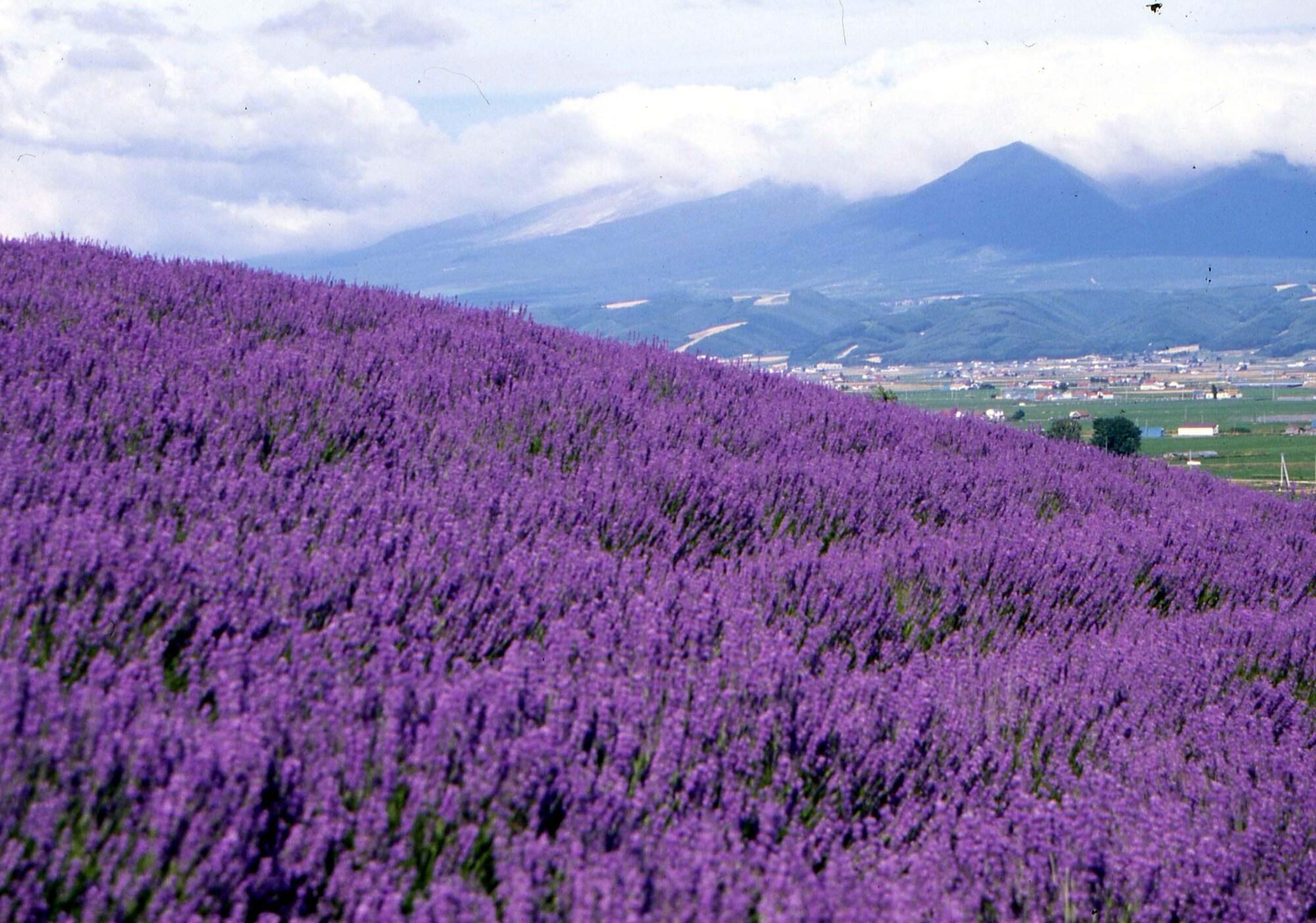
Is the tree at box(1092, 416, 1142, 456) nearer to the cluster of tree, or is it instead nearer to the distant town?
the cluster of tree

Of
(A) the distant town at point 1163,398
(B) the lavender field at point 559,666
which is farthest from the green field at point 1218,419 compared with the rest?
(B) the lavender field at point 559,666

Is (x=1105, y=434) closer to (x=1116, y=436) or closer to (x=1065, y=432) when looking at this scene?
(x=1116, y=436)

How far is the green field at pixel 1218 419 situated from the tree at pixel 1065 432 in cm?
9

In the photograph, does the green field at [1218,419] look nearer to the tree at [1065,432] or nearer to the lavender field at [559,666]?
the tree at [1065,432]

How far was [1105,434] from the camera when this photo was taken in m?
7.55

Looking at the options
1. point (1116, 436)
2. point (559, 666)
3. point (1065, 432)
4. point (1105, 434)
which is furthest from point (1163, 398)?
point (559, 666)

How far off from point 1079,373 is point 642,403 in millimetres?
55300

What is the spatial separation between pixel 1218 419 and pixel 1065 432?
31.9 metres

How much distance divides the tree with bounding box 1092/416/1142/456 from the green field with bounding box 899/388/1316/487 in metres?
0.11

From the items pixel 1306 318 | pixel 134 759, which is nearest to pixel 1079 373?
pixel 134 759

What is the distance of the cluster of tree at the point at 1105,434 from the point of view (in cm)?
668

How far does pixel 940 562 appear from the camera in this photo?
11.3 feet

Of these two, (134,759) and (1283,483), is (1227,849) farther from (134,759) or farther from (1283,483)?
(1283,483)

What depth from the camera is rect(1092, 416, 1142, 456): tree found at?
23.0 ft
